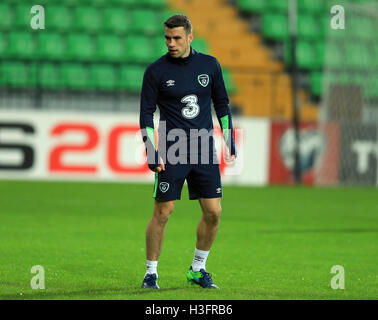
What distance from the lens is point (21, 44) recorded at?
21719 millimetres

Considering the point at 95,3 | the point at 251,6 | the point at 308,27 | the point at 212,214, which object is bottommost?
the point at 212,214

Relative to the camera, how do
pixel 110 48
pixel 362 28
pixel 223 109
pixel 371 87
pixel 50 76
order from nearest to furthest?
pixel 223 109
pixel 50 76
pixel 371 87
pixel 362 28
pixel 110 48

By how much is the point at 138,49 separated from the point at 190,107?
16717 millimetres

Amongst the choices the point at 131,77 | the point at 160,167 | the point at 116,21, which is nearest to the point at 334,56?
the point at 131,77

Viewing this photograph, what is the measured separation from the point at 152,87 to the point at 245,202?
9044 millimetres

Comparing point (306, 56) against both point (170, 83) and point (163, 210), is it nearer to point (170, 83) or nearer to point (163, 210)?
point (170, 83)

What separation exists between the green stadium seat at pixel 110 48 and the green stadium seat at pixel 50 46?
3.24ft

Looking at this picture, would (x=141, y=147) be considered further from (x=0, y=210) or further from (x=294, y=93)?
(x=0, y=210)

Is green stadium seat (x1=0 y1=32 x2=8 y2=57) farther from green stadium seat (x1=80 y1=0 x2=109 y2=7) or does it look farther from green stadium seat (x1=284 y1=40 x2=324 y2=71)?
green stadium seat (x1=284 y1=40 x2=324 y2=71)

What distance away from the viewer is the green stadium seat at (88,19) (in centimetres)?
2334

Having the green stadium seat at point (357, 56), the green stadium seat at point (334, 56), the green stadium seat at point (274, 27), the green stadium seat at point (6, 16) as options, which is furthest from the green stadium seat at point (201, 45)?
the green stadium seat at point (6, 16)

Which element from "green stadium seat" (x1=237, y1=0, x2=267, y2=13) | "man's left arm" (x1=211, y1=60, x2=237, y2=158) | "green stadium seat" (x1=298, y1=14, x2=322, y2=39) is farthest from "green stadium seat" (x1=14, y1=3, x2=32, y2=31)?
"man's left arm" (x1=211, y1=60, x2=237, y2=158)

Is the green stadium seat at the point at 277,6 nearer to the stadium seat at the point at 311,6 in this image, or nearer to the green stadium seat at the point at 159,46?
Result: the stadium seat at the point at 311,6
